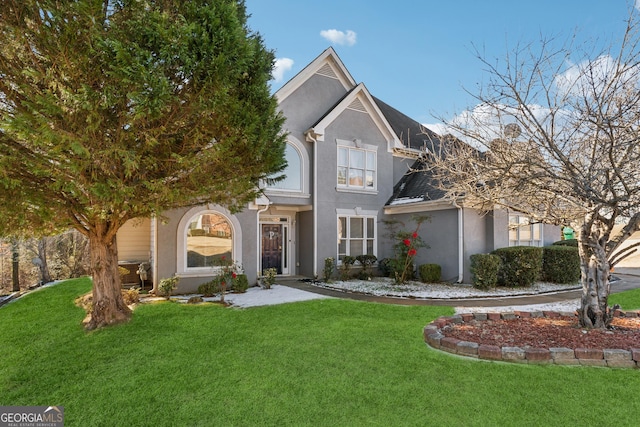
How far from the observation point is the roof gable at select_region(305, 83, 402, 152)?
14219 mm

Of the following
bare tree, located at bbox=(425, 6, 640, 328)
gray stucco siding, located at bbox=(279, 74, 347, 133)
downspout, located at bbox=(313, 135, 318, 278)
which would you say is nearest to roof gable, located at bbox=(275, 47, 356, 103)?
gray stucco siding, located at bbox=(279, 74, 347, 133)

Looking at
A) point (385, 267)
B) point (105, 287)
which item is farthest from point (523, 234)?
point (105, 287)

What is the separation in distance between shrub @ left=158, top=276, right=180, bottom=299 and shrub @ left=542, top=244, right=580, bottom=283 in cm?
1361

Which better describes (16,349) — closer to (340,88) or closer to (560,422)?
(560,422)

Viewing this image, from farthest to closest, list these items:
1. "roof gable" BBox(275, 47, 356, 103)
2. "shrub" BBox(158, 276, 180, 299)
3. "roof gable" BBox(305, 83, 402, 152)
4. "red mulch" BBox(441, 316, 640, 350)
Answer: "roof gable" BBox(305, 83, 402, 152)
"roof gable" BBox(275, 47, 356, 103)
"shrub" BBox(158, 276, 180, 299)
"red mulch" BBox(441, 316, 640, 350)

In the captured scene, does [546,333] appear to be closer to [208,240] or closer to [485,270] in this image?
[485,270]

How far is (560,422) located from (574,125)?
4802 mm

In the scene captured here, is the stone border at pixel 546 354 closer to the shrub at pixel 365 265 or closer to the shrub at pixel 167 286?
the shrub at pixel 167 286

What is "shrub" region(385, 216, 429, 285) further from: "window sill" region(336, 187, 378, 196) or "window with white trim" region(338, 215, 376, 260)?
"window sill" region(336, 187, 378, 196)

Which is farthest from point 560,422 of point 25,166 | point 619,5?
point 25,166

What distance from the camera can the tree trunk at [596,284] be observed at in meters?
6.00

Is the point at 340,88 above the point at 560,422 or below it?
above

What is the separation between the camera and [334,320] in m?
7.54

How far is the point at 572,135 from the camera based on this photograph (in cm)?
616
